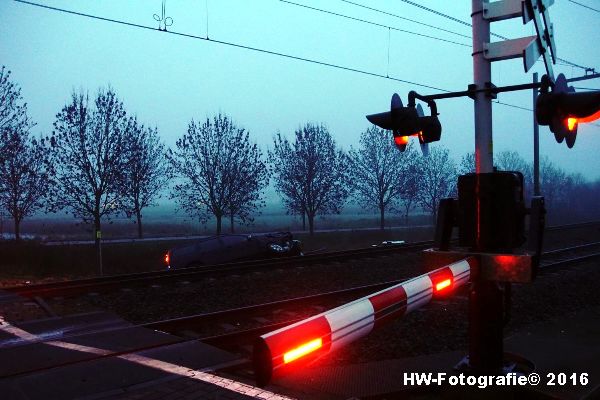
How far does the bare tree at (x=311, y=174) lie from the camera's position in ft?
112

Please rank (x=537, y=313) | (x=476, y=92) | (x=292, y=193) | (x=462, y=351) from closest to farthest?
1. (x=476, y=92)
2. (x=462, y=351)
3. (x=537, y=313)
4. (x=292, y=193)

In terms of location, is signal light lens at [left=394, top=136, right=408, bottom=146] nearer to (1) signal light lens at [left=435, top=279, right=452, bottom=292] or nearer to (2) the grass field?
(1) signal light lens at [left=435, top=279, right=452, bottom=292]

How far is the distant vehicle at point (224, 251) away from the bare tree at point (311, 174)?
16.6 meters

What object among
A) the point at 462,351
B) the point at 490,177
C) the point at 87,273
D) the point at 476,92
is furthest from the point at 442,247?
the point at 87,273

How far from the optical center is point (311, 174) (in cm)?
3453

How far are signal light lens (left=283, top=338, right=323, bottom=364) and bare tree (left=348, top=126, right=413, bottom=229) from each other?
117ft

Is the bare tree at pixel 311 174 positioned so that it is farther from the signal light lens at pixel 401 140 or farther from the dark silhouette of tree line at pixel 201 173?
the signal light lens at pixel 401 140

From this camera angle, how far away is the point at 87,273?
17734 millimetres

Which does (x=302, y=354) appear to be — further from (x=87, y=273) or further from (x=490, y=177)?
(x=87, y=273)

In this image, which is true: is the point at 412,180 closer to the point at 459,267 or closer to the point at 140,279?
the point at 140,279

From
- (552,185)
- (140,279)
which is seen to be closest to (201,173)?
(140,279)

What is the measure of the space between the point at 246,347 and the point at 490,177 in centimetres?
386

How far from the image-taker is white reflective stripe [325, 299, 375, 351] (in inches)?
93.4

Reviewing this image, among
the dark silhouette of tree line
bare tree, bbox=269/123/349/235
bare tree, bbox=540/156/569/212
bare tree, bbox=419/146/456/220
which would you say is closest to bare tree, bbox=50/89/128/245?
the dark silhouette of tree line
